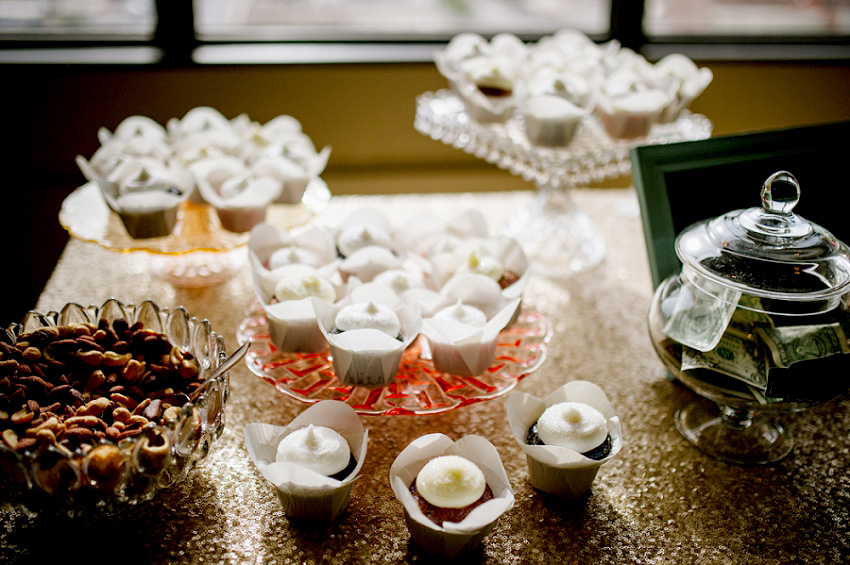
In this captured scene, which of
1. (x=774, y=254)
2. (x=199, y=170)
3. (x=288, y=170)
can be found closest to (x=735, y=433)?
(x=774, y=254)

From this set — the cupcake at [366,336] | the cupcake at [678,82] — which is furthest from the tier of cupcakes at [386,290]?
the cupcake at [678,82]

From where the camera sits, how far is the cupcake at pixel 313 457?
720 millimetres

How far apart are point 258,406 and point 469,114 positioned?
0.68 meters

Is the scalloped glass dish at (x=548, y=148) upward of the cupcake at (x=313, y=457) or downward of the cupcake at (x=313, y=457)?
upward

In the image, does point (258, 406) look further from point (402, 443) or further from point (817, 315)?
point (817, 315)

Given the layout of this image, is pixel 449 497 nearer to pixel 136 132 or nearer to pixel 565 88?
pixel 565 88

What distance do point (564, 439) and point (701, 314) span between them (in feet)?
0.74

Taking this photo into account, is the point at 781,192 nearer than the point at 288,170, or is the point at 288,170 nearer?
the point at 781,192

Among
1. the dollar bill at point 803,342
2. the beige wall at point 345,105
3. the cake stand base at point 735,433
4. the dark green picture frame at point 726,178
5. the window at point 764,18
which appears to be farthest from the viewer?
the window at point 764,18

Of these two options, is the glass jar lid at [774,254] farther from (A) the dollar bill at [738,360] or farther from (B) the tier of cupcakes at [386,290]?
(B) the tier of cupcakes at [386,290]

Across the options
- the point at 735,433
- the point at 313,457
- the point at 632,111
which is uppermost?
the point at 632,111

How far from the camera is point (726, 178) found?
3.37 feet

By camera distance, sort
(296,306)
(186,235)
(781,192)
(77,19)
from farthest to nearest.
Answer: (77,19), (186,235), (296,306), (781,192)

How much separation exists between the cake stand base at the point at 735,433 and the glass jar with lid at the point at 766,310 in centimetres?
9
